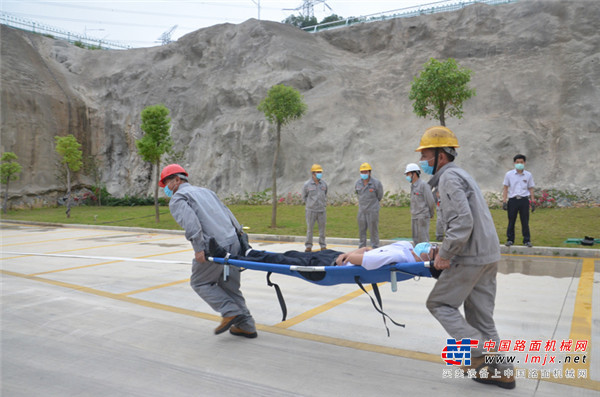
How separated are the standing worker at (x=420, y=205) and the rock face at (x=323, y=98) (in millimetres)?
14153

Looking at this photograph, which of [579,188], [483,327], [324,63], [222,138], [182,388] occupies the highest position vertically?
[324,63]

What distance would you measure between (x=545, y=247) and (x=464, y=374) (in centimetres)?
745

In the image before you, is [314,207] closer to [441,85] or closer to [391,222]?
[391,222]

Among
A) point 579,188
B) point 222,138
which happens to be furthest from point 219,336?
point 222,138

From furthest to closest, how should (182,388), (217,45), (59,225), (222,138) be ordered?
(217,45), (222,138), (59,225), (182,388)

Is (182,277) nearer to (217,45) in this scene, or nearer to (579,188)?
(579,188)

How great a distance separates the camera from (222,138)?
105ft

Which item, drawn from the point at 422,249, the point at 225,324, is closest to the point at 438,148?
the point at 422,249

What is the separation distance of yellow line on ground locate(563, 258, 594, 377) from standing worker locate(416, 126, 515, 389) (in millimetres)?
844

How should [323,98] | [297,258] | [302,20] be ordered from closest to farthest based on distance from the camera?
[297,258], [323,98], [302,20]

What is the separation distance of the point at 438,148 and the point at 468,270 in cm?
100

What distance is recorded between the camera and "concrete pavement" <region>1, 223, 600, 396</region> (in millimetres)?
3543

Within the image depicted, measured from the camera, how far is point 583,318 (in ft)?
16.5

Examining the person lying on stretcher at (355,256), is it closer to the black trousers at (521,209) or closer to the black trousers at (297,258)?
the black trousers at (297,258)
